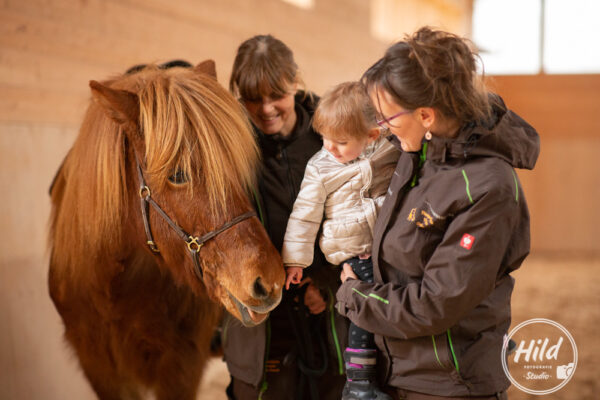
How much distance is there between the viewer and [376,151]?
4.64 ft

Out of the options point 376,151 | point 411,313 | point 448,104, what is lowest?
point 411,313

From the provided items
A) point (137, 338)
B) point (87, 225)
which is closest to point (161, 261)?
point (87, 225)

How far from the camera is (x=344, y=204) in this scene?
137cm

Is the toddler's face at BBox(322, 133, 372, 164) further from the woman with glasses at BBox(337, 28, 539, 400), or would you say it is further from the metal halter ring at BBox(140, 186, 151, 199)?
the metal halter ring at BBox(140, 186, 151, 199)

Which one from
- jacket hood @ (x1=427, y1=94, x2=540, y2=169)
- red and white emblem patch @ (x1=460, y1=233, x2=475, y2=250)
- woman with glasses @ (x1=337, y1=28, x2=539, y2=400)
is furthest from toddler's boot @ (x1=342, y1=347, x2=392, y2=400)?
jacket hood @ (x1=427, y1=94, x2=540, y2=169)

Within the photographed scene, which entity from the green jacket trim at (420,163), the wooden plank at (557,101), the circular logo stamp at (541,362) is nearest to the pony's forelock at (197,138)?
the green jacket trim at (420,163)

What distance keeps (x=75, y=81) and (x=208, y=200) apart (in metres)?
1.67

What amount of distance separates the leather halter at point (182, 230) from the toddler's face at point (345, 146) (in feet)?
0.94

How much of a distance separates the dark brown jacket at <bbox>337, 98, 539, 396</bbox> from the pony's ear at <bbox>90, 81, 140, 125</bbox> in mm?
738

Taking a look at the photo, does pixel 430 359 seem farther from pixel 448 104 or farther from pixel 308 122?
pixel 308 122

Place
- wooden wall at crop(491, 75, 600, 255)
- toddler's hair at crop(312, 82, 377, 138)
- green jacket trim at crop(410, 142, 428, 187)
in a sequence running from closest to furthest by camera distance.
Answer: green jacket trim at crop(410, 142, 428, 187) → toddler's hair at crop(312, 82, 377, 138) → wooden wall at crop(491, 75, 600, 255)

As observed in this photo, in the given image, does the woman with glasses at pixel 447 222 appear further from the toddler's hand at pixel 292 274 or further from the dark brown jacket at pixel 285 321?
the dark brown jacket at pixel 285 321

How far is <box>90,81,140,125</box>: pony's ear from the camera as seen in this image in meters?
1.28

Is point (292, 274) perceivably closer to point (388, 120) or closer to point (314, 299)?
point (314, 299)
